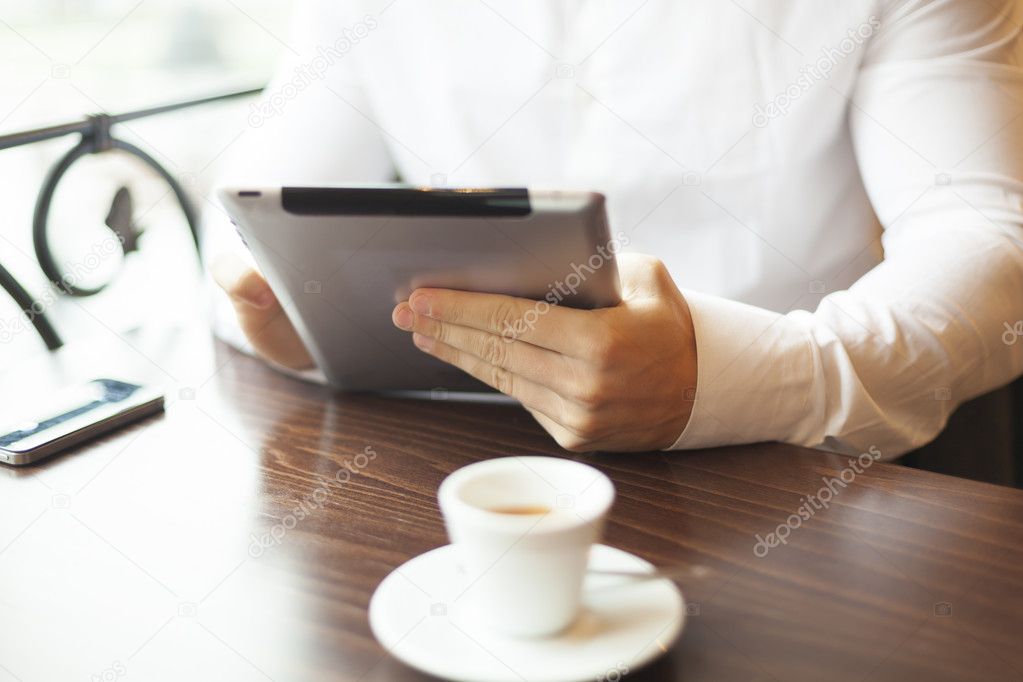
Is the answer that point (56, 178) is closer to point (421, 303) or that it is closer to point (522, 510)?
point (421, 303)

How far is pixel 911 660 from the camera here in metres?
0.50

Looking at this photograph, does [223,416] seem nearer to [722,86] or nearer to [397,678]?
[397,678]

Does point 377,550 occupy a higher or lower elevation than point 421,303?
Result: lower

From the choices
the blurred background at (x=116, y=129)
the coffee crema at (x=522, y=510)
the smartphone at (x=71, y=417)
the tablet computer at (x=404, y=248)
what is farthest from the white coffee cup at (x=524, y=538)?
the blurred background at (x=116, y=129)

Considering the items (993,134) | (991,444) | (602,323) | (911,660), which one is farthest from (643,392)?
(991,444)

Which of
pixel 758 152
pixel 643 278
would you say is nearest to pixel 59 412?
pixel 643 278

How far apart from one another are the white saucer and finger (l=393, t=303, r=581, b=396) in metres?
0.26

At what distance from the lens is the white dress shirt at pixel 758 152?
2.88 ft

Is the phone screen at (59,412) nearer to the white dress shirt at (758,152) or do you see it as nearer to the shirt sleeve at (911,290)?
the white dress shirt at (758,152)

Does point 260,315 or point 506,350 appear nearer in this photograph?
point 506,350

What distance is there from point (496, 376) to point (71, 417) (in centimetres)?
42

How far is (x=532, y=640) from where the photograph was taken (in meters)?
0.49

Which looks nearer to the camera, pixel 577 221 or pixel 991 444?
pixel 577 221

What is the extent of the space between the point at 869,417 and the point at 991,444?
0.43 m
